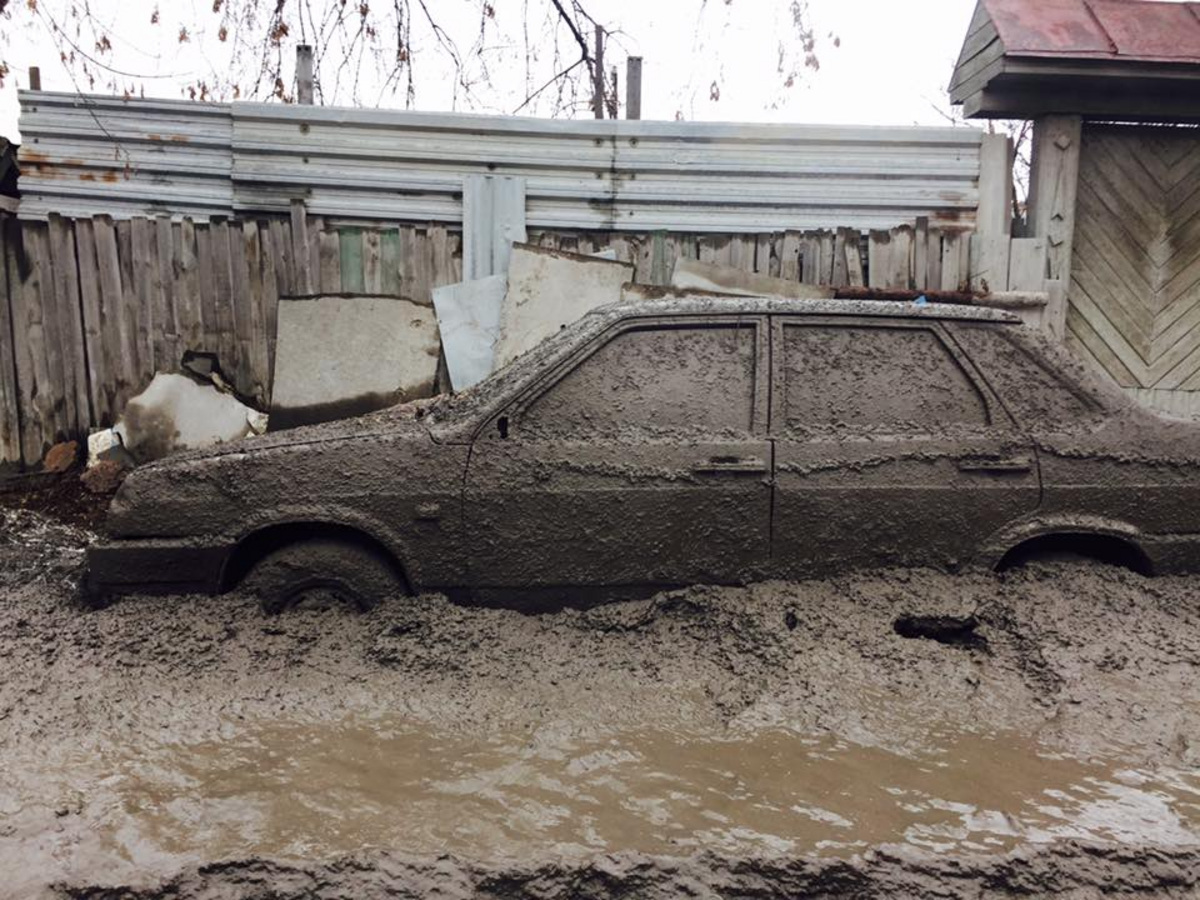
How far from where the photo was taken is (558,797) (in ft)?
8.20

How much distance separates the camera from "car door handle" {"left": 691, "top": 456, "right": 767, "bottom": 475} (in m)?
3.50

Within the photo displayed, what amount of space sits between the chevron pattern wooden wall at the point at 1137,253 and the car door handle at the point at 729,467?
4.26 m

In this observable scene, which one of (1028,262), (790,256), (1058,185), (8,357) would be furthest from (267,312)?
(1058,185)

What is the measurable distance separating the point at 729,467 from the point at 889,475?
2.22 feet

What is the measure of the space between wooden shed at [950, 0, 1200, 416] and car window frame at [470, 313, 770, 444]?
3.89 metres

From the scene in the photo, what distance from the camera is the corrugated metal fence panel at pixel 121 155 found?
6.02 m

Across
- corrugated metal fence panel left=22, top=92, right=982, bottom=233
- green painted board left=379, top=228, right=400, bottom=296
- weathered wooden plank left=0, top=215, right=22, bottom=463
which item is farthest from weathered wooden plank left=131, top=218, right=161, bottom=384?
green painted board left=379, top=228, right=400, bottom=296

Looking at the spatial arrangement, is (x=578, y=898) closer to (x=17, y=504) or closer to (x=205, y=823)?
(x=205, y=823)

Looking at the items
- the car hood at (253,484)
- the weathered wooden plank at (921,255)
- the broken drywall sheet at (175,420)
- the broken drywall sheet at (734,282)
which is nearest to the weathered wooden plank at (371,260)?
the broken drywall sheet at (175,420)

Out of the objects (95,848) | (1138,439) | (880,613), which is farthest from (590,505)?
(1138,439)

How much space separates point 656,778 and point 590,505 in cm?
120

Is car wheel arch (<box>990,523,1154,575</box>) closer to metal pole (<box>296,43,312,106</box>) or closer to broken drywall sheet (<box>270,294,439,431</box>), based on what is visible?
broken drywall sheet (<box>270,294,439,431</box>)

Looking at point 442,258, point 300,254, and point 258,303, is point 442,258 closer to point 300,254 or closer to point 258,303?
point 300,254

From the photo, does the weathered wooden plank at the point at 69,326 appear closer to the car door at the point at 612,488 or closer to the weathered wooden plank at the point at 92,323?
the weathered wooden plank at the point at 92,323
